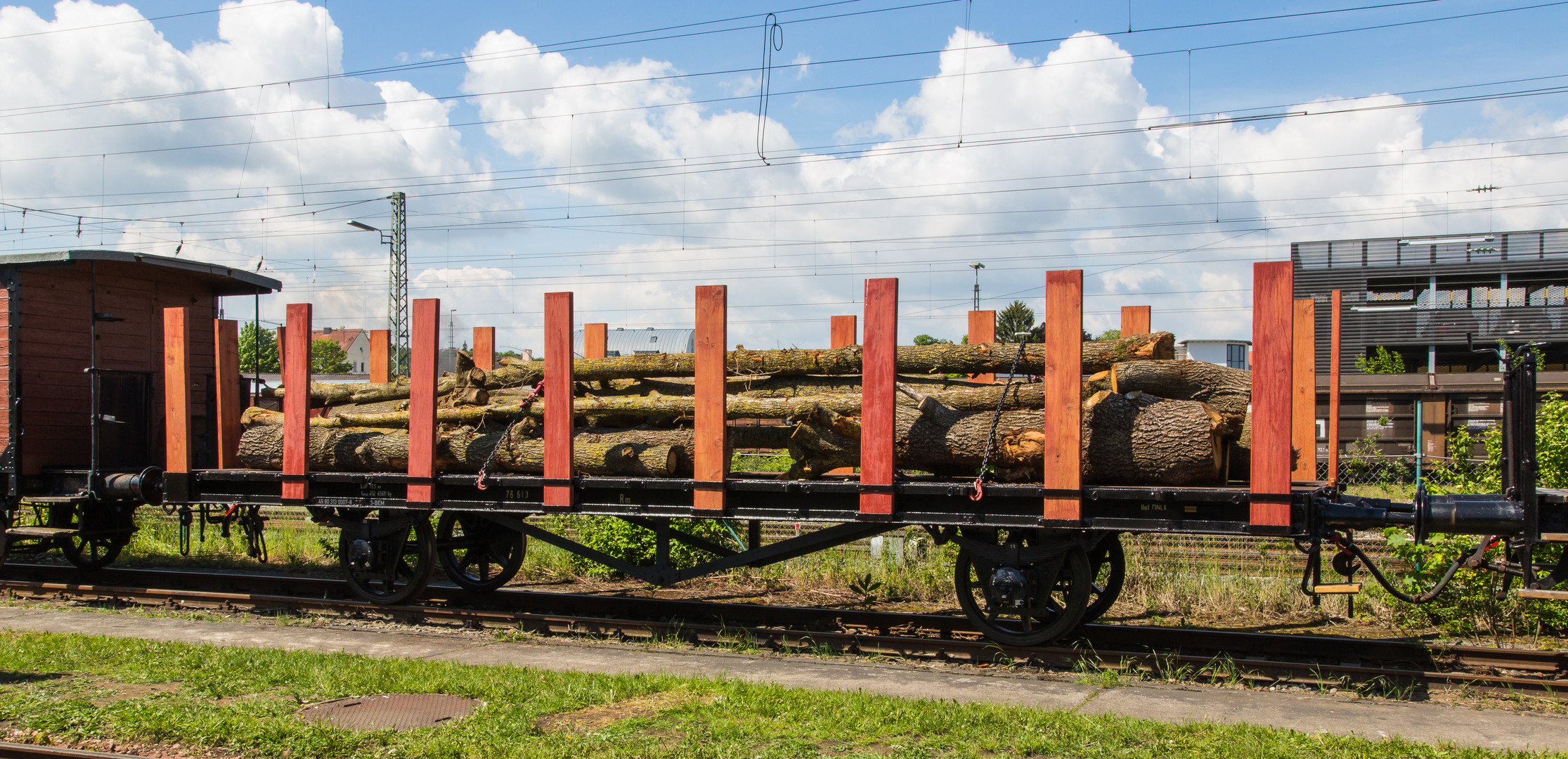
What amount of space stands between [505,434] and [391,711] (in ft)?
9.90

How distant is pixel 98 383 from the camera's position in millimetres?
9539

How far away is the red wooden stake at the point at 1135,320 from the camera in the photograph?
27.7ft

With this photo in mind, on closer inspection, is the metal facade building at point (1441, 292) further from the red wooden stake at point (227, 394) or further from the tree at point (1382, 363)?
the red wooden stake at point (227, 394)

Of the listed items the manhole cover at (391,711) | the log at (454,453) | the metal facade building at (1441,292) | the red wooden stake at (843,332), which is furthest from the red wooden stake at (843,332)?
the metal facade building at (1441,292)

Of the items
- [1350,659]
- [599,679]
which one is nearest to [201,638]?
[599,679]

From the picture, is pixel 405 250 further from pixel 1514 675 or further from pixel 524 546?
pixel 1514 675

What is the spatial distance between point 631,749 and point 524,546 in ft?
16.9

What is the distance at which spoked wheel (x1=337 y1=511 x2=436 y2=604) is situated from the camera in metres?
8.78

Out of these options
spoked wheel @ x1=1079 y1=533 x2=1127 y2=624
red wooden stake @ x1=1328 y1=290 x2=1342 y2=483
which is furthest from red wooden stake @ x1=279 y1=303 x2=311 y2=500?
red wooden stake @ x1=1328 y1=290 x2=1342 y2=483

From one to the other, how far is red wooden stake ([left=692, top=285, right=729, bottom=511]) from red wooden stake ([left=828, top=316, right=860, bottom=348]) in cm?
226

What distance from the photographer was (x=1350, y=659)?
7.08m

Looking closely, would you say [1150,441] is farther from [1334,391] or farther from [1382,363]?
[1382,363]

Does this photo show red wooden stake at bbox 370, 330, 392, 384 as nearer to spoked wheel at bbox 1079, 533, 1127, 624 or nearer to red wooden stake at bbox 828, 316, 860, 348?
red wooden stake at bbox 828, 316, 860, 348

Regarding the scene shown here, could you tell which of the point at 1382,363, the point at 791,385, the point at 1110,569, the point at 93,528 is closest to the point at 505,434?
the point at 791,385
